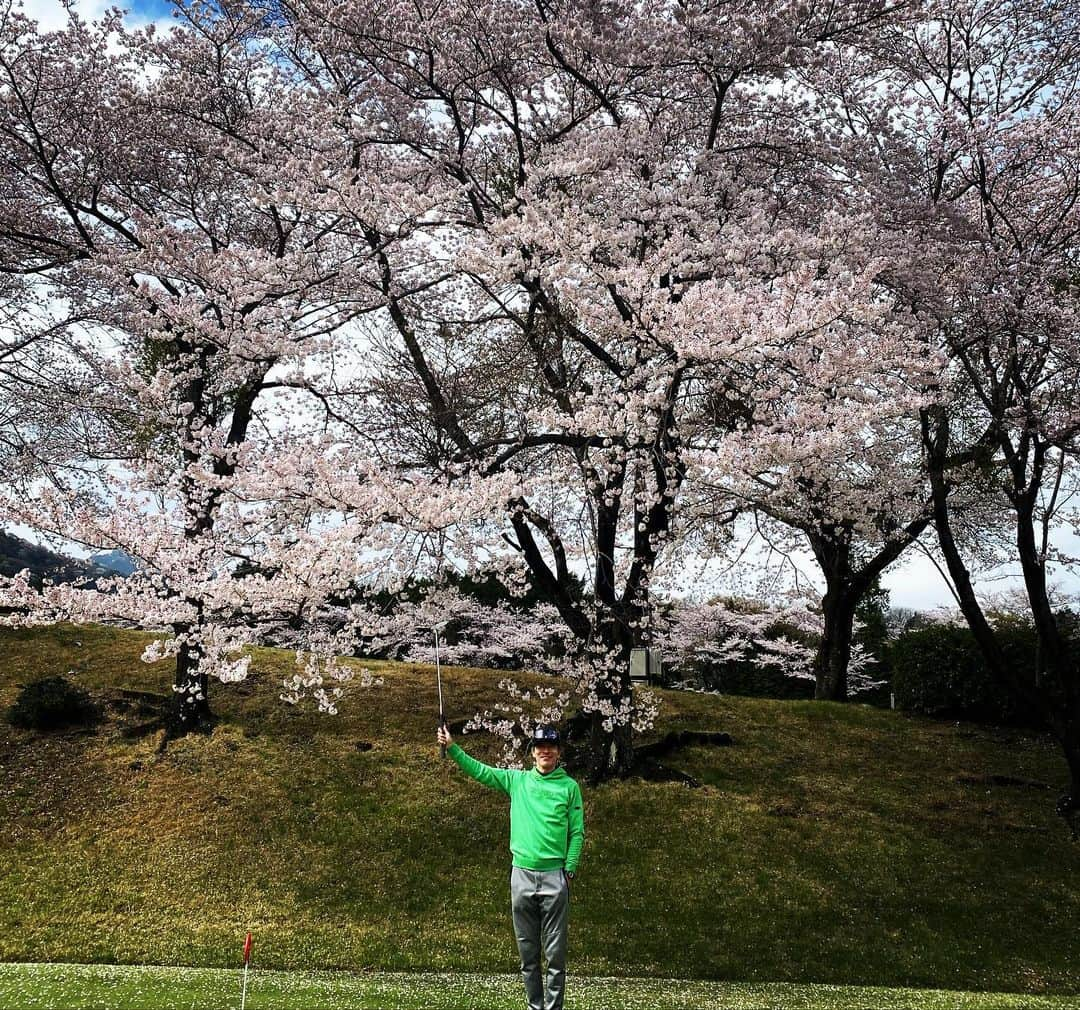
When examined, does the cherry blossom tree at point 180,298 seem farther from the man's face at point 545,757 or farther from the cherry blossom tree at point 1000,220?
the cherry blossom tree at point 1000,220

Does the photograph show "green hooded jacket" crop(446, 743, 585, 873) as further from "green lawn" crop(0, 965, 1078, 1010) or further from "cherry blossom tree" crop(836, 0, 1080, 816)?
"cherry blossom tree" crop(836, 0, 1080, 816)

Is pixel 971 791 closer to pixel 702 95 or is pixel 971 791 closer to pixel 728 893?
pixel 728 893

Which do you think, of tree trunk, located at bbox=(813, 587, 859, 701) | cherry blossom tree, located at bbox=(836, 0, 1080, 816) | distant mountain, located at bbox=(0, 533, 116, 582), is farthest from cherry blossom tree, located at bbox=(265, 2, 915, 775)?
distant mountain, located at bbox=(0, 533, 116, 582)

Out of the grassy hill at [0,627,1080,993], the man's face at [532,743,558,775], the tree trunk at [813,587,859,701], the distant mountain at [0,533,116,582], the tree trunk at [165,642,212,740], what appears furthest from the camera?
the distant mountain at [0,533,116,582]

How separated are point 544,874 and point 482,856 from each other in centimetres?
468

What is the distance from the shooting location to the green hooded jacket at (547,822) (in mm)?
4430

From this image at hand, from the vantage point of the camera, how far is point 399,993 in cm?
605

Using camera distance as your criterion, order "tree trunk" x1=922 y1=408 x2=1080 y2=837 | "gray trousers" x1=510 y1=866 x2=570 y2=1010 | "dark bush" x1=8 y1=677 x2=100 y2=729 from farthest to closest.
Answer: "dark bush" x1=8 y1=677 x2=100 y2=729 → "tree trunk" x1=922 y1=408 x2=1080 y2=837 → "gray trousers" x1=510 y1=866 x2=570 y2=1010

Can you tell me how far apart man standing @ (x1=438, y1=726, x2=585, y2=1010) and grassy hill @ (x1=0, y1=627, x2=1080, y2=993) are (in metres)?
2.91

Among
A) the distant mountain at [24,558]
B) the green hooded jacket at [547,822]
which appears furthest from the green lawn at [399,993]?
the distant mountain at [24,558]

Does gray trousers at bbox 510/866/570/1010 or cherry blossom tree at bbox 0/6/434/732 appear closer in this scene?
gray trousers at bbox 510/866/570/1010

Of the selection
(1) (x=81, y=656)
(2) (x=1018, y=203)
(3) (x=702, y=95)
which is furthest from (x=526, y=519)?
(1) (x=81, y=656)

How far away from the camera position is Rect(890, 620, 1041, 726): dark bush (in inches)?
522

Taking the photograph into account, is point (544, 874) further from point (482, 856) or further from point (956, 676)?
point (956, 676)
